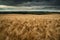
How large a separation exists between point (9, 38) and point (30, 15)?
316mm

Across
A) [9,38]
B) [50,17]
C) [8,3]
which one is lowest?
[9,38]

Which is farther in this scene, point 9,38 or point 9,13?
point 9,13

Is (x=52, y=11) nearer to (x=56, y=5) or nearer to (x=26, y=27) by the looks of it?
(x=56, y=5)

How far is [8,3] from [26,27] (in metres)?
0.32

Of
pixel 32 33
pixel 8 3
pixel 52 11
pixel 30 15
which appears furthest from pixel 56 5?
pixel 8 3

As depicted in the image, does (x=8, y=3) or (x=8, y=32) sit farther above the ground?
(x=8, y=3)

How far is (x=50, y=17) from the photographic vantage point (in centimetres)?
113

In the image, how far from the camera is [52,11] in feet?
3.84

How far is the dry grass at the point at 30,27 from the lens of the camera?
1026 mm

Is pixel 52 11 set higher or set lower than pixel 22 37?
higher

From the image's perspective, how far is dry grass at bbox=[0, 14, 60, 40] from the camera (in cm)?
103

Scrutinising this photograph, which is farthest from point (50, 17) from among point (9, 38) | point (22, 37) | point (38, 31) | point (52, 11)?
point (9, 38)

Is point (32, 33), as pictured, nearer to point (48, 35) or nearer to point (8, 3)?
point (48, 35)

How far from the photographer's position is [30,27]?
3.51 feet
